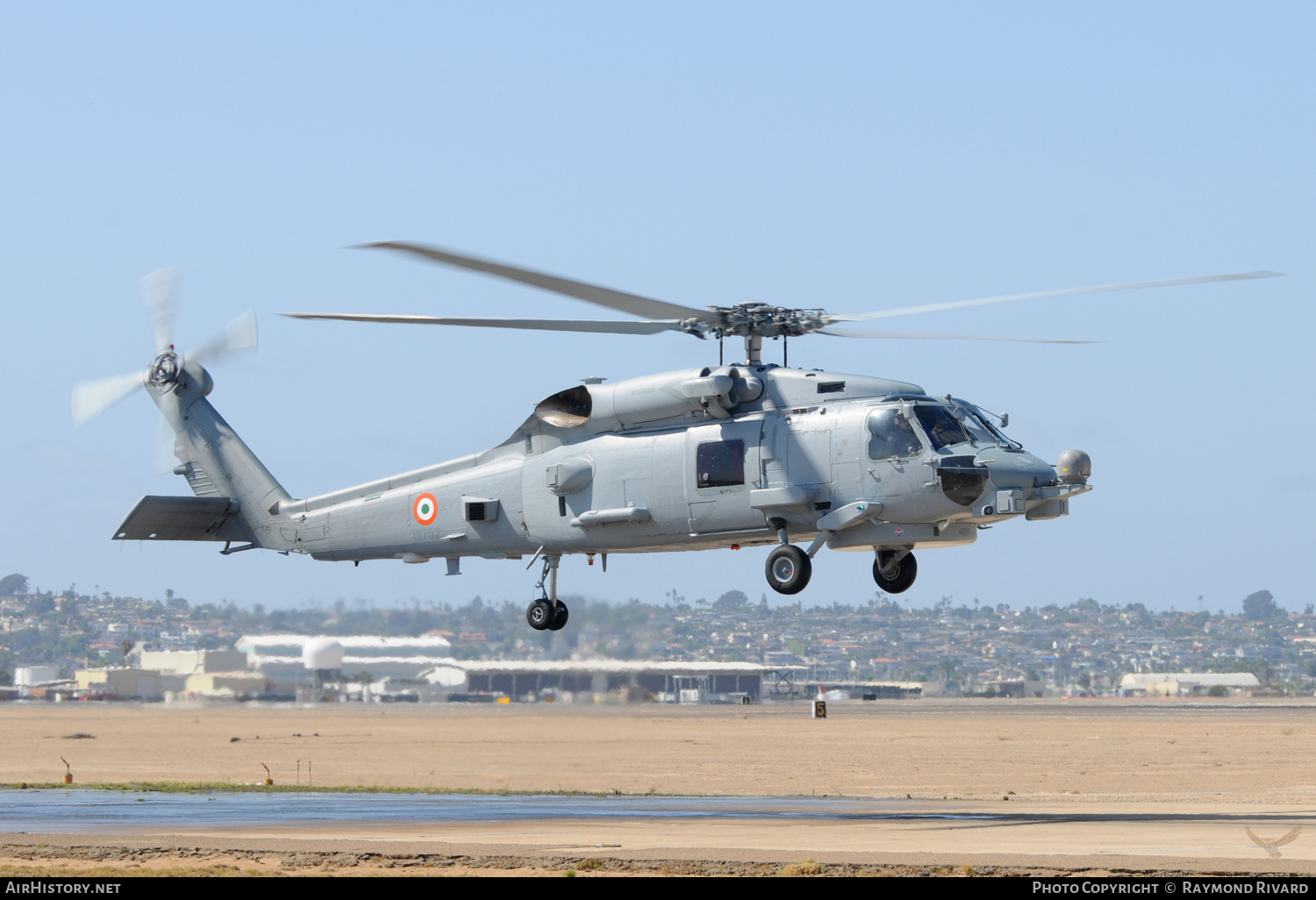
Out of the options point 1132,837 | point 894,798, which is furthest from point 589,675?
point 1132,837

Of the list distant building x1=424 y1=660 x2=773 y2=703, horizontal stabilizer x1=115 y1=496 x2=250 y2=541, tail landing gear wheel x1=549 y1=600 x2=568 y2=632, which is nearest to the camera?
tail landing gear wheel x1=549 y1=600 x2=568 y2=632

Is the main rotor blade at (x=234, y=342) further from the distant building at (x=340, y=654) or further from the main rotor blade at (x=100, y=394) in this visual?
the distant building at (x=340, y=654)

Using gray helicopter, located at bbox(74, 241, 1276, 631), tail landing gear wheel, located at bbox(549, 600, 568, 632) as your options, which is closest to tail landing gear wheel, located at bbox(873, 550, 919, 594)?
gray helicopter, located at bbox(74, 241, 1276, 631)

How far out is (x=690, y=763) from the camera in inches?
2133

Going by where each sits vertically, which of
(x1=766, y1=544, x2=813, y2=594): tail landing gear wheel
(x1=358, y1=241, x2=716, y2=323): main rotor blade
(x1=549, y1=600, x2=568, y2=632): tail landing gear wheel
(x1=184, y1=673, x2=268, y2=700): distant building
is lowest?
(x1=184, y1=673, x2=268, y2=700): distant building

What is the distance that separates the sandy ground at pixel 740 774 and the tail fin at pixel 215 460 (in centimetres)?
768

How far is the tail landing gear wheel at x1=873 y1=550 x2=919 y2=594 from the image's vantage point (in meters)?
→ 26.4

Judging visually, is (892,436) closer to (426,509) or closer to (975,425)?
(975,425)

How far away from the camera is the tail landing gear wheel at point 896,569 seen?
26.4 meters

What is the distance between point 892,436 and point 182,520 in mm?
15309

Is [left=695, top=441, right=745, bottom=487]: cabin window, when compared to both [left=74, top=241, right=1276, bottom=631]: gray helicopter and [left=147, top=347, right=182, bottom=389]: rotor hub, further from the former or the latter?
[left=147, top=347, right=182, bottom=389]: rotor hub

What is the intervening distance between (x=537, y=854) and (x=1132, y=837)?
8427mm

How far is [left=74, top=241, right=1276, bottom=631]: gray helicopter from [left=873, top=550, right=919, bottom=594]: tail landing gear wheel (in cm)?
3
